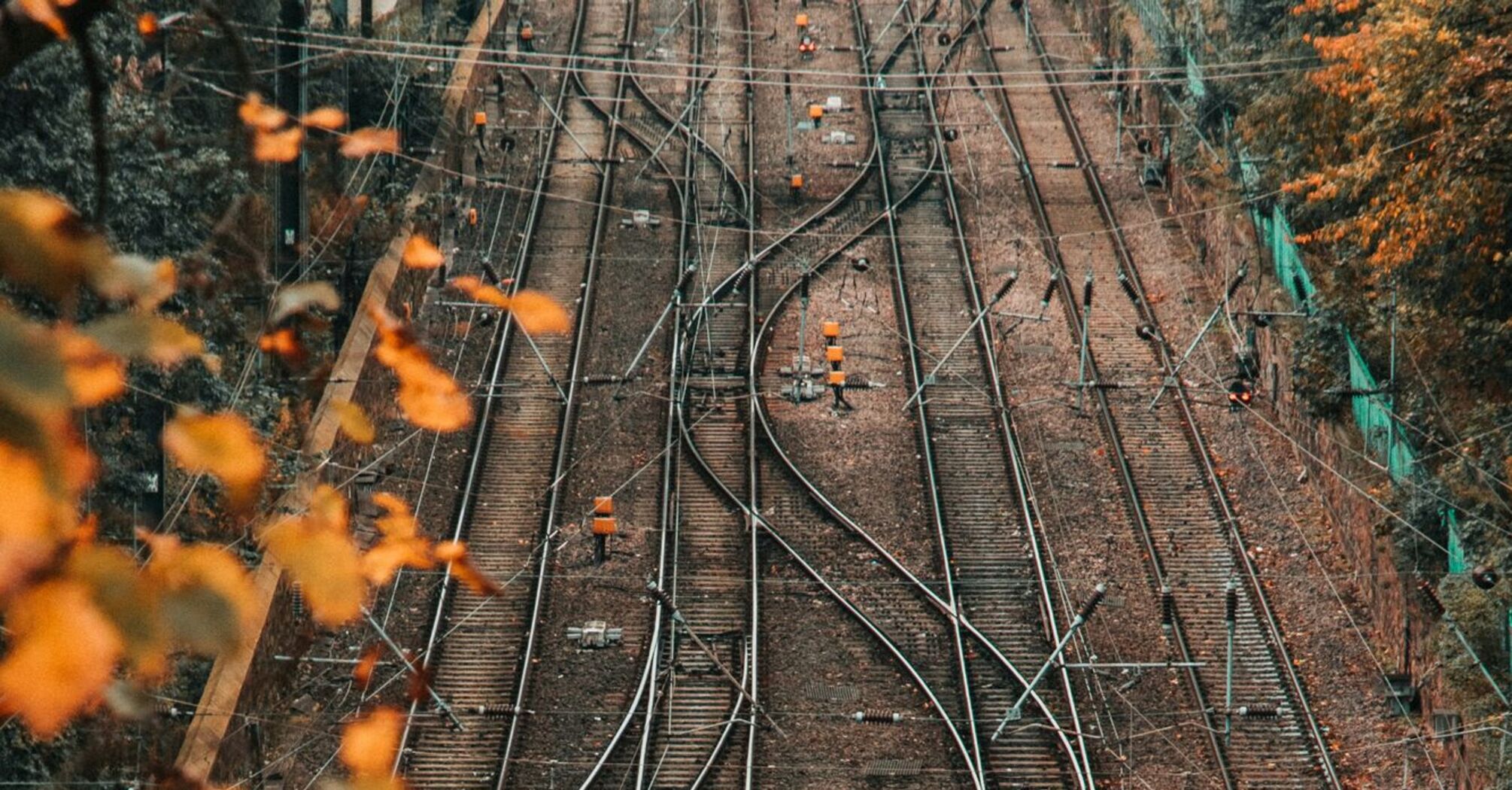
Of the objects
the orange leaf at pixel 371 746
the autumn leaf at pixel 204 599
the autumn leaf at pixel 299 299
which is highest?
the autumn leaf at pixel 299 299

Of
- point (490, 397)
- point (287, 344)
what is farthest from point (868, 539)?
point (287, 344)

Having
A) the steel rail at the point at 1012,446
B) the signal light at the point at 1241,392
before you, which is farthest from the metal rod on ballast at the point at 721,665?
the signal light at the point at 1241,392

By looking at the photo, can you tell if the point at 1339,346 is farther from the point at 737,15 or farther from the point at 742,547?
the point at 737,15

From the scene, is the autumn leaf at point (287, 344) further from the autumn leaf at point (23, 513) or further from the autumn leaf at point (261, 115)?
the autumn leaf at point (23, 513)

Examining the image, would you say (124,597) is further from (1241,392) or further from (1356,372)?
(1356,372)

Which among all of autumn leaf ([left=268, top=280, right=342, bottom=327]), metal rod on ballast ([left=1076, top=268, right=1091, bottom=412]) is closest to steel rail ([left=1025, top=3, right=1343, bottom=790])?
metal rod on ballast ([left=1076, top=268, right=1091, bottom=412])

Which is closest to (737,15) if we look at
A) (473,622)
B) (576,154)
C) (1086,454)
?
(576,154)

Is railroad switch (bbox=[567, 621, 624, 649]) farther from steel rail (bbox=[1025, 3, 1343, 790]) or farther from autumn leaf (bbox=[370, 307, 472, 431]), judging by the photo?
autumn leaf (bbox=[370, 307, 472, 431])
